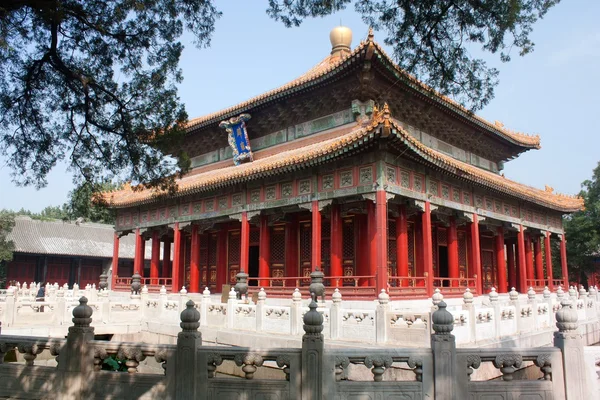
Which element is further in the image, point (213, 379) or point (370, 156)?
point (370, 156)

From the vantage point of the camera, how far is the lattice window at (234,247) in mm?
21000

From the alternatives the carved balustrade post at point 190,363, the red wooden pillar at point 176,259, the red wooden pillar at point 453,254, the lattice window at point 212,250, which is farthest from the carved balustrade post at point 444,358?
the lattice window at point 212,250

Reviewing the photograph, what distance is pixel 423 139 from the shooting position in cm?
1923

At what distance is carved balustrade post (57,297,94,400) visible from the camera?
6.18m

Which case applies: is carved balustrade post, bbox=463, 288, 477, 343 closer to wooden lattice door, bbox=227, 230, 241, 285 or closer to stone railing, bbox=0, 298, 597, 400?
stone railing, bbox=0, 298, 597, 400

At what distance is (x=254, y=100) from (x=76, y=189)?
1013 centimetres

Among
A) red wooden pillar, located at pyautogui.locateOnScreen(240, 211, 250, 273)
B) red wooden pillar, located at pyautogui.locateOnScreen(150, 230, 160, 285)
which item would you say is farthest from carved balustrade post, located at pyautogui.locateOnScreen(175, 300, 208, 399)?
red wooden pillar, located at pyautogui.locateOnScreen(150, 230, 160, 285)

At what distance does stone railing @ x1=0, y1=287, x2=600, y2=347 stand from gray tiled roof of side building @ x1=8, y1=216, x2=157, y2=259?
18822 mm

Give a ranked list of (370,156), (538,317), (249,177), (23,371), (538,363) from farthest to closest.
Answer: (249,177)
(370,156)
(538,317)
(23,371)
(538,363)

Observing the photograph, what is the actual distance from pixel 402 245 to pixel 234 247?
8379 mm

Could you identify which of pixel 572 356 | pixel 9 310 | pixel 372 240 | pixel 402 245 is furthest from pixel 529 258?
pixel 9 310

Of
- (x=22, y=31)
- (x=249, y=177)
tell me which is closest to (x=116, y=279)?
(x=249, y=177)

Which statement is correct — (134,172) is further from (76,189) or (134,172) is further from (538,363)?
(538,363)

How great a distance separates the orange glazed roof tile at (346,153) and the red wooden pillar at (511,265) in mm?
3547
